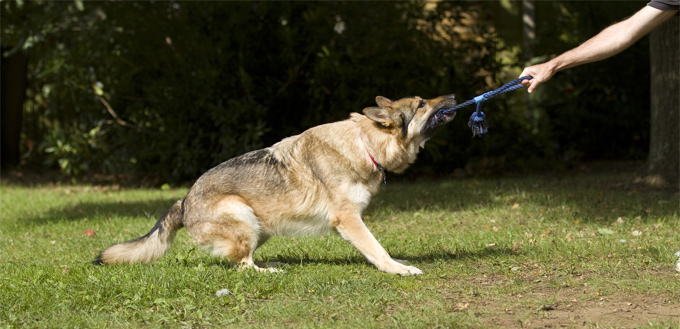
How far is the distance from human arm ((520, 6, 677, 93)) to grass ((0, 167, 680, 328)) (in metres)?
1.60

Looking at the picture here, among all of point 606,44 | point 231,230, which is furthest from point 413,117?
point 231,230

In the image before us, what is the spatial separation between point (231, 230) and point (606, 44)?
10.9 feet

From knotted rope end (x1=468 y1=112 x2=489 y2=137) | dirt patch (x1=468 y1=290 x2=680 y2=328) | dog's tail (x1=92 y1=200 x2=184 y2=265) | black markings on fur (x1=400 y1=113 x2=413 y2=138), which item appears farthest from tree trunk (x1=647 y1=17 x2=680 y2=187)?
dog's tail (x1=92 y1=200 x2=184 y2=265)

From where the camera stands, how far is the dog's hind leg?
5461 mm

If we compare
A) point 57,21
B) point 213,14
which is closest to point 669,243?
point 213,14

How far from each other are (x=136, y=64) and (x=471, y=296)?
8897 millimetres

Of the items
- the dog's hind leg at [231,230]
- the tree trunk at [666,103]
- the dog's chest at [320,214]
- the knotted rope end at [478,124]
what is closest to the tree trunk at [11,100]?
the dog's hind leg at [231,230]

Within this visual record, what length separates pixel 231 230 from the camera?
5.47 m

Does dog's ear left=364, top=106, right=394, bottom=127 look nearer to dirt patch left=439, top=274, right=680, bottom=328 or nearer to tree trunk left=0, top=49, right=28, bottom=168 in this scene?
dirt patch left=439, top=274, right=680, bottom=328

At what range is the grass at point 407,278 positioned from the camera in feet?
14.7

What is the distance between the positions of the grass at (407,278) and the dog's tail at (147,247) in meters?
0.09

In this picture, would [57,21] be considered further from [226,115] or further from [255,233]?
[255,233]

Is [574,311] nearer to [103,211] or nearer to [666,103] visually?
[666,103]

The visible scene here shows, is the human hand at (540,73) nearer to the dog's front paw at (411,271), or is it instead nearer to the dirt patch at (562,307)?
the dirt patch at (562,307)
